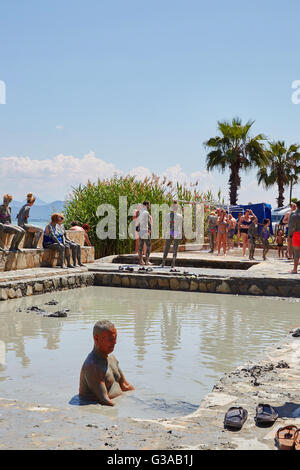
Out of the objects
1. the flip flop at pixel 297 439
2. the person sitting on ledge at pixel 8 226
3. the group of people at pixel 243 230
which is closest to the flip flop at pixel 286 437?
the flip flop at pixel 297 439

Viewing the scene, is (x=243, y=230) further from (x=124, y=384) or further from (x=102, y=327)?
(x=102, y=327)

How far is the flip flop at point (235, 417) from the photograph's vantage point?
4.09 meters

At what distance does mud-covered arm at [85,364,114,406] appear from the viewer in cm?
505

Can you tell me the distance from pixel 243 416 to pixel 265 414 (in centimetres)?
17

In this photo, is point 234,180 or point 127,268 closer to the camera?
point 127,268

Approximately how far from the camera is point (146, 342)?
8117 mm

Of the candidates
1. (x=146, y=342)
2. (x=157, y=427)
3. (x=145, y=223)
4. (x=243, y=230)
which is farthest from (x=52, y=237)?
(x=157, y=427)

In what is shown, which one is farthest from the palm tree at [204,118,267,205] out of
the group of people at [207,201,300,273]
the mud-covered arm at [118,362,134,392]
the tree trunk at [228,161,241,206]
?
the mud-covered arm at [118,362,134,392]

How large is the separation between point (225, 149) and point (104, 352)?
35.2 m

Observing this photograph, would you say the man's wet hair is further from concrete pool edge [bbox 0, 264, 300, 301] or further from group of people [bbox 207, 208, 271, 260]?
group of people [bbox 207, 208, 271, 260]

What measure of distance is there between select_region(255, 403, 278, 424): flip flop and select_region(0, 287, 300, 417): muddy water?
950 millimetres

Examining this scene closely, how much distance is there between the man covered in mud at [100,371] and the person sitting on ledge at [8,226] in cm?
856

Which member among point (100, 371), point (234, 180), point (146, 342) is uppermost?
point (234, 180)

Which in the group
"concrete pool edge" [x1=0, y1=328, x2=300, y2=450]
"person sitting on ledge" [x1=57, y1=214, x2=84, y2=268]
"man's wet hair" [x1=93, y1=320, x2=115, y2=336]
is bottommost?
"concrete pool edge" [x1=0, y1=328, x2=300, y2=450]
